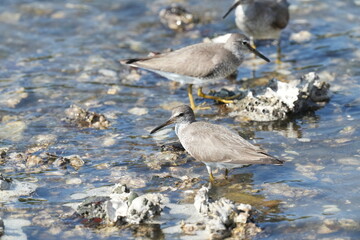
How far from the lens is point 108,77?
11234 millimetres

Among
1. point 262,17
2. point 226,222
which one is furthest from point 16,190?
point 262,17

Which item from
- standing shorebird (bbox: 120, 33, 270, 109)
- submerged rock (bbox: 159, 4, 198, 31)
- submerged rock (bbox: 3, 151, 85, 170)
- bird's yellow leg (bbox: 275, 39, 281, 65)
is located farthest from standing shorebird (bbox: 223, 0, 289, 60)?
submerged rock (bbox: 3, 151, 85, 170)

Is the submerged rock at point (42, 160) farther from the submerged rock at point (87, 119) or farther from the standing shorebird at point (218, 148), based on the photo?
the standing shorebird at point (218, 148)

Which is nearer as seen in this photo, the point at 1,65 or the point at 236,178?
the point at 236,178

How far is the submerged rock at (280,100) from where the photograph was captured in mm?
9055

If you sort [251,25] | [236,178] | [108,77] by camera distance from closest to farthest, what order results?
[236,178] → [108,77] → [251,25]

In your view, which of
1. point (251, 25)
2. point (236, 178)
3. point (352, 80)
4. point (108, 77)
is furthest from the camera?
point (251, 25)

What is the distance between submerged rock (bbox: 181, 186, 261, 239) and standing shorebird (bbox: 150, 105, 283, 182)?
860mm

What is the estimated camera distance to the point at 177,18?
46.0ft

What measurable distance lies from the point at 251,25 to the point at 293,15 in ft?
8.32

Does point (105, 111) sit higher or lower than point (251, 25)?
lower

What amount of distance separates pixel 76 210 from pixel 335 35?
8.23 m

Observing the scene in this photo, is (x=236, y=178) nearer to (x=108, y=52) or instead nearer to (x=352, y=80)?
(x=352, y=80)

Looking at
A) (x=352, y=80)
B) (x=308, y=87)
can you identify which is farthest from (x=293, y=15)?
(x=308, y=87)
